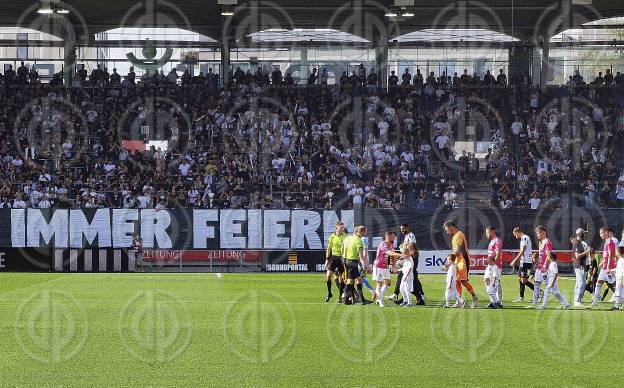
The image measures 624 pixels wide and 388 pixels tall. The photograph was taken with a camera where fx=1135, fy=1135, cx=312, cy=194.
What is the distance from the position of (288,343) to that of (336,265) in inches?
395

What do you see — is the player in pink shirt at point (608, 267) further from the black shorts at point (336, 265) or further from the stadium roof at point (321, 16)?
the stadium roof at point (321, 16)

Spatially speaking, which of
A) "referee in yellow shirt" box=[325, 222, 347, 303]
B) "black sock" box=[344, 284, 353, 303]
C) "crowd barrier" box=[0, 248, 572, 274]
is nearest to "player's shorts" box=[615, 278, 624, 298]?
"black sock" box=[344, 284, 353, 303]

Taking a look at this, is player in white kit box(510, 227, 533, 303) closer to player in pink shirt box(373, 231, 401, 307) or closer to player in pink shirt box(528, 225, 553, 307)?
player in pink shirt box(528, 225, 553, 307)

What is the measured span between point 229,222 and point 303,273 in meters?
3.69

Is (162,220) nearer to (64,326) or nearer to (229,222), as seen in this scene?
(229,222)

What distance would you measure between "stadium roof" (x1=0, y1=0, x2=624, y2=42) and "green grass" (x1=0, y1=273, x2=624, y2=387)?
78.0 ft

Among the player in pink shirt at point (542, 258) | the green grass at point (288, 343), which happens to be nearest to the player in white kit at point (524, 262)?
the green grass at point (288, 343)

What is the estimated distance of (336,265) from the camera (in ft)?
91.3

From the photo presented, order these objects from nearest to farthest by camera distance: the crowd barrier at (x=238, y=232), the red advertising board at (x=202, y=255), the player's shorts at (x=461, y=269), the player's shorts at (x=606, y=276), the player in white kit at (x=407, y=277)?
the player's shorts at (x=461, y=269) < the player in white kit at (x=407, y=277) < the player's shorts at (x=606, y=276) < the crowd barrier at (x=238, y=232) < the red advertising board at (x=202, y=255)

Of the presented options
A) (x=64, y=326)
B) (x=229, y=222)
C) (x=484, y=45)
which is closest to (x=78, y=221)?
(x=229, y=222)

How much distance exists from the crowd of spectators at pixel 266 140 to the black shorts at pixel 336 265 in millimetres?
18362

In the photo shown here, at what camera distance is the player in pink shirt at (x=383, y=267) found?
86.8 ft

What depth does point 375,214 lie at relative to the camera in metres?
45.5

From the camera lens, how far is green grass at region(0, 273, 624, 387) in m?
14.4
